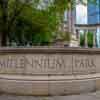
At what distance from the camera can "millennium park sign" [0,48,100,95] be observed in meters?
8.18

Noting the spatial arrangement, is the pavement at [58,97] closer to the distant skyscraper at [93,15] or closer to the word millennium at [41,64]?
the word millennium at [41,64]

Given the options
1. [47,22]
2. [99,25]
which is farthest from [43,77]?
[99,25]

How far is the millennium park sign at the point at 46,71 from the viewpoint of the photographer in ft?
26.8

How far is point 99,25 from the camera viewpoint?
72.1 metres

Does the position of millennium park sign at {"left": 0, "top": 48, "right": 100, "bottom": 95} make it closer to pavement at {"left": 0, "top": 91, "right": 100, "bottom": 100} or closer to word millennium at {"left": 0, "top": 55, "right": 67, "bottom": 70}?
word millennium at {"left": 0, "top": 55, "right": 67, "bottom": 70}

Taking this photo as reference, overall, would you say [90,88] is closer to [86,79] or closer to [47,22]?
[86,79]

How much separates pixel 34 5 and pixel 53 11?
132cm

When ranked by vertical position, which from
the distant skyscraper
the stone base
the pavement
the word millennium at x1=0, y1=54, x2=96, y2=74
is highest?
the distant skyscraper

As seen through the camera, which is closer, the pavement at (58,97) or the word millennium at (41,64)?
the pavement at (58,97)

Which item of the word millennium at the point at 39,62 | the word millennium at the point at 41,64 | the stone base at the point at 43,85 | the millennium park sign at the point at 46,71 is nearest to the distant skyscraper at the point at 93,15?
the millennium park sign at the point at 46,71

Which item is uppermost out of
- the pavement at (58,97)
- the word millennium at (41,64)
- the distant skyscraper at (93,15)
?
the distant skyscraper at (93,15)

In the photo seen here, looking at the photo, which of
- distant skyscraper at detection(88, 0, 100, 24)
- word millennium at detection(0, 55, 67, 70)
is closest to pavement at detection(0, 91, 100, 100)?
word millennium at detection(0, 55, 67, 70)

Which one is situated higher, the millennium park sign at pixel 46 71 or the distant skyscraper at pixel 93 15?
the distant skyscraper at pixel 93 15

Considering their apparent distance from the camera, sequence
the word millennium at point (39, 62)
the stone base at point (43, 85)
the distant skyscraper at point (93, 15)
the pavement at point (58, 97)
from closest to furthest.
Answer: the pavement at point (58, 97) → the stone base at point (43, 85) → the word millennium at point (39, 62) → the distant skyscraper at point (93, 15)
